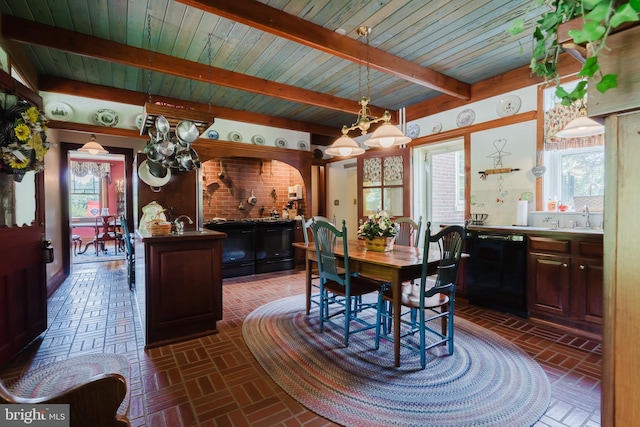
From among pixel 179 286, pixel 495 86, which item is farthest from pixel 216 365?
pixel 495 86

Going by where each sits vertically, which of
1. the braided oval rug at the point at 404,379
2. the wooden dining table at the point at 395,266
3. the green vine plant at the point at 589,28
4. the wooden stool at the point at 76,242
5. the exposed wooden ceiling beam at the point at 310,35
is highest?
the exposed wooden ceiling beam at the point at 310,35

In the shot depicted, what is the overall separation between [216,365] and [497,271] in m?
2.95

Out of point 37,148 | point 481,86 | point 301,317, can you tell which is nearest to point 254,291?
point 301,317

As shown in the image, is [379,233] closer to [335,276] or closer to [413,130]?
[335,276]

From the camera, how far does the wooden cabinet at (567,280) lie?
268 centimetres

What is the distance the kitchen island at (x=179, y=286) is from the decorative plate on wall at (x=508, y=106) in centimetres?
362

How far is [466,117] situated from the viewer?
4188 mm

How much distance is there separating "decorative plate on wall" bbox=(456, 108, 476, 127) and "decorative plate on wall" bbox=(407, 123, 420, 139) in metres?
0.67

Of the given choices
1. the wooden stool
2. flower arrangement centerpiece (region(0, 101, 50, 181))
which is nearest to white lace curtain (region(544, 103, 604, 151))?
flower arrangement centerpiece (region(0, 101, 50, 181))

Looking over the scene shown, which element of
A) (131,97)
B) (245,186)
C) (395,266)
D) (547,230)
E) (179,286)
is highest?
(131,97)

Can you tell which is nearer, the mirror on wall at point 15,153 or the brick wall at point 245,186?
the mirror on wall at point 15,153

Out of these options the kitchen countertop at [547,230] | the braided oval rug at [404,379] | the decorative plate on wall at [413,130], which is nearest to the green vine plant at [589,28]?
the braided oval rug at [404,379]

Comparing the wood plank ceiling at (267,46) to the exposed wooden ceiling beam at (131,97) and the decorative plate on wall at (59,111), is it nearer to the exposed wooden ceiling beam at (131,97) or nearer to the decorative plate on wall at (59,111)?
the exposed wooden ceiling beam at (131,97)

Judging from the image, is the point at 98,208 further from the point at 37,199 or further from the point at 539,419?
the point at 539,419
